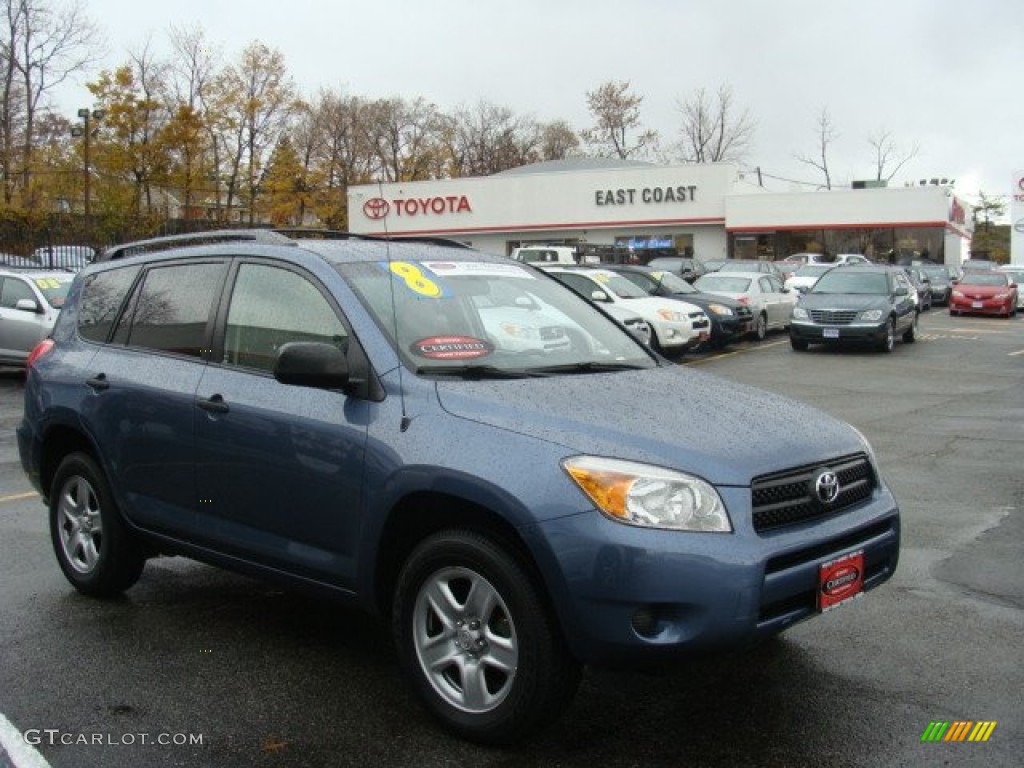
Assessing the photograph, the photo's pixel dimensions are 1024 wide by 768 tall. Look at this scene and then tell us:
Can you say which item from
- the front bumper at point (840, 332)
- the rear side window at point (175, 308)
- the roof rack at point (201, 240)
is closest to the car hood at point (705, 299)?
the front bumper at point (840, 332)

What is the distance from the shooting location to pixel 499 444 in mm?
3541

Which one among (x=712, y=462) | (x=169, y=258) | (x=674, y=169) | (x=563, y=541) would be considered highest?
(x=674, y=169)

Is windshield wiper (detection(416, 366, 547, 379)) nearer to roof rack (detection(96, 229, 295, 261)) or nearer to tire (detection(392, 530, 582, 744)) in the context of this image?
tire (detection(392, 530, 582, 744))

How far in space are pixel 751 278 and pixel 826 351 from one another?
3291mm

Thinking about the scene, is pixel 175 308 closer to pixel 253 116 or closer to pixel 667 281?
pixel 667 281

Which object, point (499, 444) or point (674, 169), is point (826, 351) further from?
point (674, 169)

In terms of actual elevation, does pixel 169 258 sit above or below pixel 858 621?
above

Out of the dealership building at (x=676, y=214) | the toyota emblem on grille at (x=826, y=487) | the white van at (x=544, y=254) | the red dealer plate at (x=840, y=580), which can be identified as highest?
the dealership building at (x=676, y=214)

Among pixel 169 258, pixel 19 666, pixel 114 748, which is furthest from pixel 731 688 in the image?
pixel 169 258

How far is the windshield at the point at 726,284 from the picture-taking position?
2303cm

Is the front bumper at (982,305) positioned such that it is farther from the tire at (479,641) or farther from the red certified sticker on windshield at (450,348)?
the tire at (479,641)

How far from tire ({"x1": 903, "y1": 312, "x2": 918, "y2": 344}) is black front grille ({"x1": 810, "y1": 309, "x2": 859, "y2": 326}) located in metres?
2.75

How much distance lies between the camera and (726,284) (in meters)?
23.2

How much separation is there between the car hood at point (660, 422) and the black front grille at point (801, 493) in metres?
0.04
